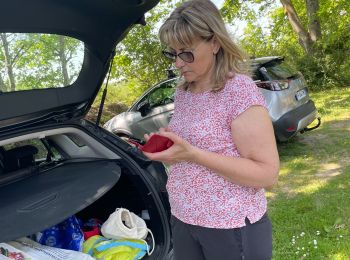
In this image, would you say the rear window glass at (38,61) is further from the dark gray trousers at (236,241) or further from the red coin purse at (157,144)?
the dark gray trousers at (236,241)

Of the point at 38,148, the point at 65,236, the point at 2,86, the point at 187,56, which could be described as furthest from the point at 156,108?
the point at 187,56

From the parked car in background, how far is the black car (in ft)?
8.97

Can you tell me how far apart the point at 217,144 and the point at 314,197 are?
3069 millimetres

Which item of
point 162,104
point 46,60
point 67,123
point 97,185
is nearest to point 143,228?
point 97,185

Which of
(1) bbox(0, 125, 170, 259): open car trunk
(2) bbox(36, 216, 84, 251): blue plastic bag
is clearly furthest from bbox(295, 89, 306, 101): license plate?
(2) bbox(36, 216, 84, 251): blue plastic bag

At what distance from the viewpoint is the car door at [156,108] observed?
6621 millimetres

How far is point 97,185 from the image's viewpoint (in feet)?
7.15

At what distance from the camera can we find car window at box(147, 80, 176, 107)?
6672 millimetres

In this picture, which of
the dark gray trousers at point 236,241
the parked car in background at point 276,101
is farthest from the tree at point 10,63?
the parked car in background at point 276,101

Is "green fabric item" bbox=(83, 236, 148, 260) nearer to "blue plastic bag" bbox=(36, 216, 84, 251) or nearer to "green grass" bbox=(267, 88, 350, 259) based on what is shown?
"blue plastic bag" bbox=(36, 216, 84, 251)

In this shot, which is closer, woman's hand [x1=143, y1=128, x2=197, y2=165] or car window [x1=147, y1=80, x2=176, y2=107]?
woman's hand [x1=143, y1=128, x2=197, y2=165]

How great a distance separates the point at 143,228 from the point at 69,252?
43 cm

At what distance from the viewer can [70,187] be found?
2.16 meters

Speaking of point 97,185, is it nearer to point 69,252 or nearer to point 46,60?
point 69,252
